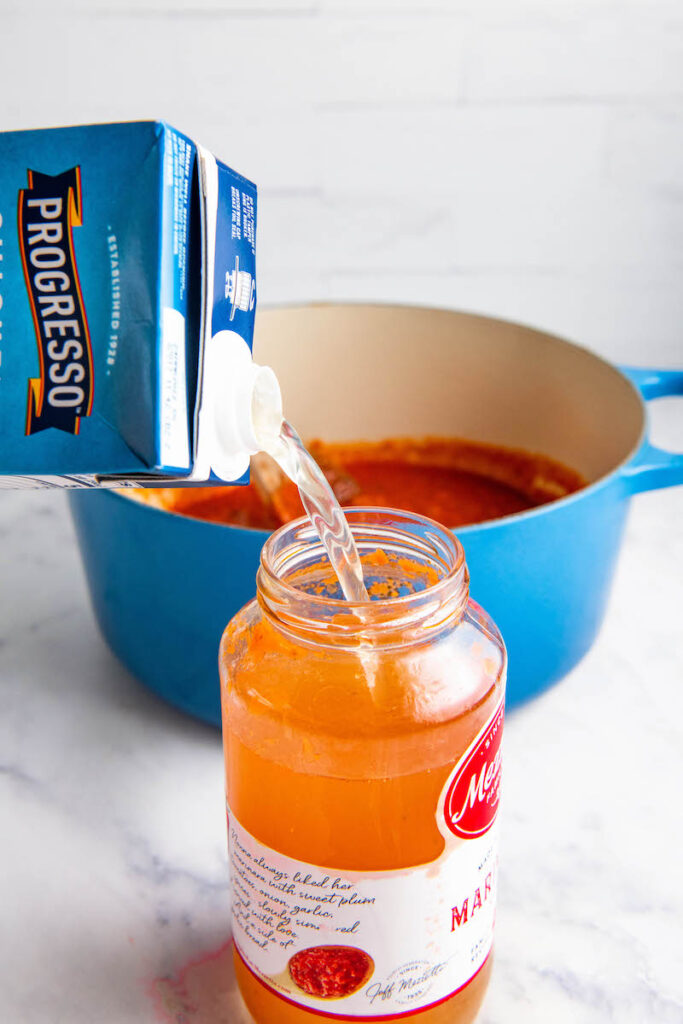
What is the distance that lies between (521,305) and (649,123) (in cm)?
A: 26

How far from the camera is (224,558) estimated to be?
0.68 meters

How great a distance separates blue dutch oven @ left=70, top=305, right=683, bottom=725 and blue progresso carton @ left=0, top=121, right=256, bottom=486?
24 cm

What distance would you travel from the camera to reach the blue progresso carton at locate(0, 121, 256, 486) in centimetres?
42

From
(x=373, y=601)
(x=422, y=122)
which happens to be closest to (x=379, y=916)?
(x=373, y=601)

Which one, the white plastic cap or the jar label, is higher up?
the white plastic cap

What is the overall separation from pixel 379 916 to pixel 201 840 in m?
0.25

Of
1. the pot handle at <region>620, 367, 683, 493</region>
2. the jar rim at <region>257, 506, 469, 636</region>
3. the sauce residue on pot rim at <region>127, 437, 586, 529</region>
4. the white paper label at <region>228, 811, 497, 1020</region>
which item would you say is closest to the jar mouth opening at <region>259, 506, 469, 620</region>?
the jar rim at <region>257, 506, 469, 636</region>

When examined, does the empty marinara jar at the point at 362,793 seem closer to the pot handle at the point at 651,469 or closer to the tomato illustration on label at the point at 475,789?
the tomato illustration on label at the point at 475,789

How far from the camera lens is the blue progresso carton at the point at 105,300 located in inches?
16.5

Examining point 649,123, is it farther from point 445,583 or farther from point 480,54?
point 445,583

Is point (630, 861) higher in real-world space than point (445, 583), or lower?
lower

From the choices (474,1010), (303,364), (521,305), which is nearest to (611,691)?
(474,1010)

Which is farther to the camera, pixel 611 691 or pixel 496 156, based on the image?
pixel 496 156

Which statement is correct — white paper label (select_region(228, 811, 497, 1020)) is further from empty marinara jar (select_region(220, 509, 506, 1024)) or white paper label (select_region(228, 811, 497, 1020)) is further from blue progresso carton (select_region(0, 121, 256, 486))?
blue progresso carton (select_region(0, 121, 256, 486))
